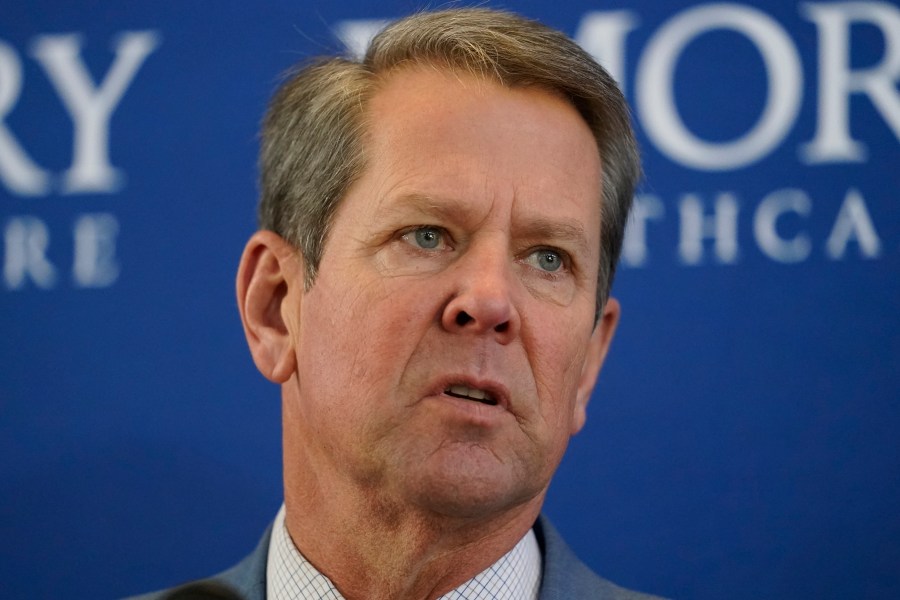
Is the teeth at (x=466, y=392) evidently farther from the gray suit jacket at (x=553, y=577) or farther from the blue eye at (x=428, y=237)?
the gray suit jacket at (x=553, y=577)

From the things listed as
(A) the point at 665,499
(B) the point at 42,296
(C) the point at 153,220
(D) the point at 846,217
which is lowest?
(A) the point at 665,499

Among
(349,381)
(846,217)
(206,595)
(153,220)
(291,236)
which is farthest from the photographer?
(153,220)

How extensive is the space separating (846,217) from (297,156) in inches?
40.3

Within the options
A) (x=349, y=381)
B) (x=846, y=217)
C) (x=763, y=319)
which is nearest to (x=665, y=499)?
(x=763, y=319)

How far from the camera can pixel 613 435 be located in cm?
241

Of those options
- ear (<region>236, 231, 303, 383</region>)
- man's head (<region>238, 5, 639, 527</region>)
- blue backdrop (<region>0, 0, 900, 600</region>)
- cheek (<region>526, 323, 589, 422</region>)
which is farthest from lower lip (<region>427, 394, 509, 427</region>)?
blue backdrop (<region>0, 0, 900, 600</region>)

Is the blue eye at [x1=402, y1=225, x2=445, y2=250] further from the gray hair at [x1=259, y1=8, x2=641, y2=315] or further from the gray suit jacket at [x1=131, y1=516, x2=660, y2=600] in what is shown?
the gray suit jacket at [x1=131, y1=516, x2=660, y2=600]

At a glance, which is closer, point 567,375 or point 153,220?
point 567,375

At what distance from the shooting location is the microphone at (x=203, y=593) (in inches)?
60.5

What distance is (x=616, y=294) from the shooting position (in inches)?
93.9

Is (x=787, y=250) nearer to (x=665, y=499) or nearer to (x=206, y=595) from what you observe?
(x=665, y=499)

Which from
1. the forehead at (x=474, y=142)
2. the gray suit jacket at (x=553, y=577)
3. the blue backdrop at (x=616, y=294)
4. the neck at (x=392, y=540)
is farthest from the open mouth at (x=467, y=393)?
the blue backdrop at (x=616, y=294)

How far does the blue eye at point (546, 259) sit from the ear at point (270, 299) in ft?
1.23

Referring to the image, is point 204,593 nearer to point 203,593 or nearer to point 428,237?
point 203,593
